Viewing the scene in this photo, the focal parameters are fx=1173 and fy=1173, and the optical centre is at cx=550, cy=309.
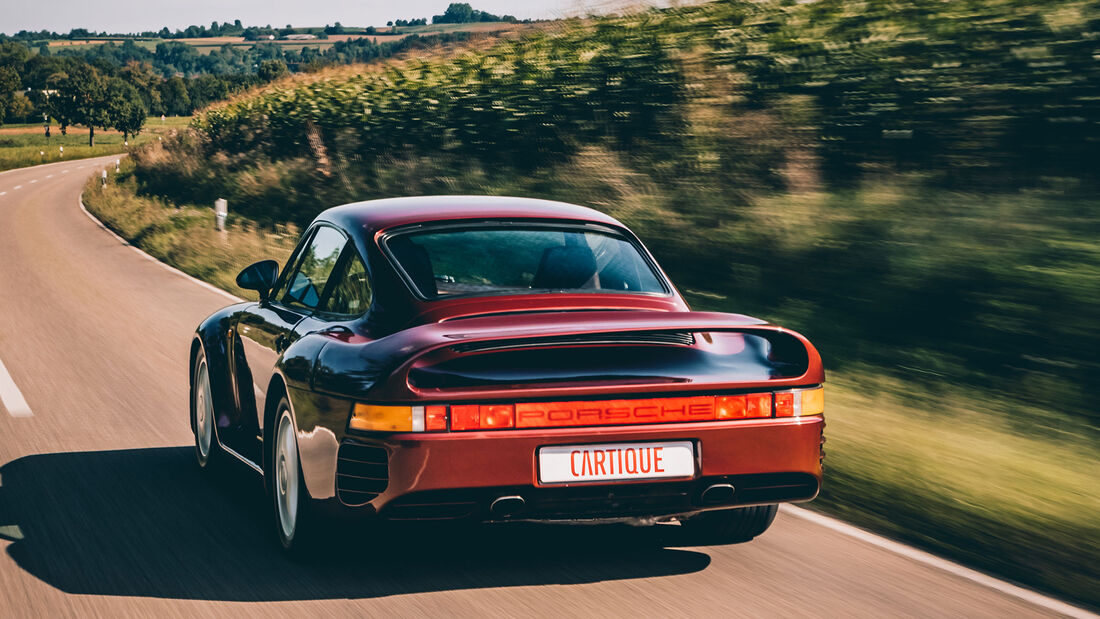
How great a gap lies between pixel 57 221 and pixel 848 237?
951 inches

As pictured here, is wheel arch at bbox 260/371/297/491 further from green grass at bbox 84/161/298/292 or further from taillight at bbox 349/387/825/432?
green grass at bbox 84/161/298/292

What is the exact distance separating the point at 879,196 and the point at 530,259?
700 centimetres

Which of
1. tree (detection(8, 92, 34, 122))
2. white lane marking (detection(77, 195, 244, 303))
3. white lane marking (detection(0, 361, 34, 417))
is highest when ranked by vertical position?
white lane marking (detection(0, 361, 34, 417))

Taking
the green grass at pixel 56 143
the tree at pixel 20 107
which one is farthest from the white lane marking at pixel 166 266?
the tree at pixel 20 107

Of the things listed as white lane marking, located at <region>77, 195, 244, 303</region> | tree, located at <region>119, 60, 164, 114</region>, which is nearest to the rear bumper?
white lane marking, located at <region>77, 195, 244, 303</region>

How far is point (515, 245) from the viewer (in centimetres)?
488

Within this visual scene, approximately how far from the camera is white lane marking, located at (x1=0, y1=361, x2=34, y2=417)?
7.84 m

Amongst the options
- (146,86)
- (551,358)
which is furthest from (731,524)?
(146,86)

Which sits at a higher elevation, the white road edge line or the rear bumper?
the rear bumper

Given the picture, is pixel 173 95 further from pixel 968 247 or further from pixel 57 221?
pixel 968 247

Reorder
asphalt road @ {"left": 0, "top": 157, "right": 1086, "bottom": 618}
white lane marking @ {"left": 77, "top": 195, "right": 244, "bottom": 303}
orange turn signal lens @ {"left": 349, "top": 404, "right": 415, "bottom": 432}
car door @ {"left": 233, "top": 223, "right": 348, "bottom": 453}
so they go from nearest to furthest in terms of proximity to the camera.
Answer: orange turn signal lens @ {"left": 349, "top": 404, "right": 415, "bottom": 432}, asphalt road @ {"left": 0, "top": 157, "right": 1086, "bottom": 618}, car door @ {"left": 233, "top": 223, "right": 348, "bottom": 453}, white lane marking @ {"left": 77, "top": 195, "right": 244, "bottom": 303}

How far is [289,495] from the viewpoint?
4.52 m

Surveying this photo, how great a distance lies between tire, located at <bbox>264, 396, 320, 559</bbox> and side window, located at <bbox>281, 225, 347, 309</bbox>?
0.62 meters

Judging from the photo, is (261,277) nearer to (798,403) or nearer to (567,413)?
(567,413)
